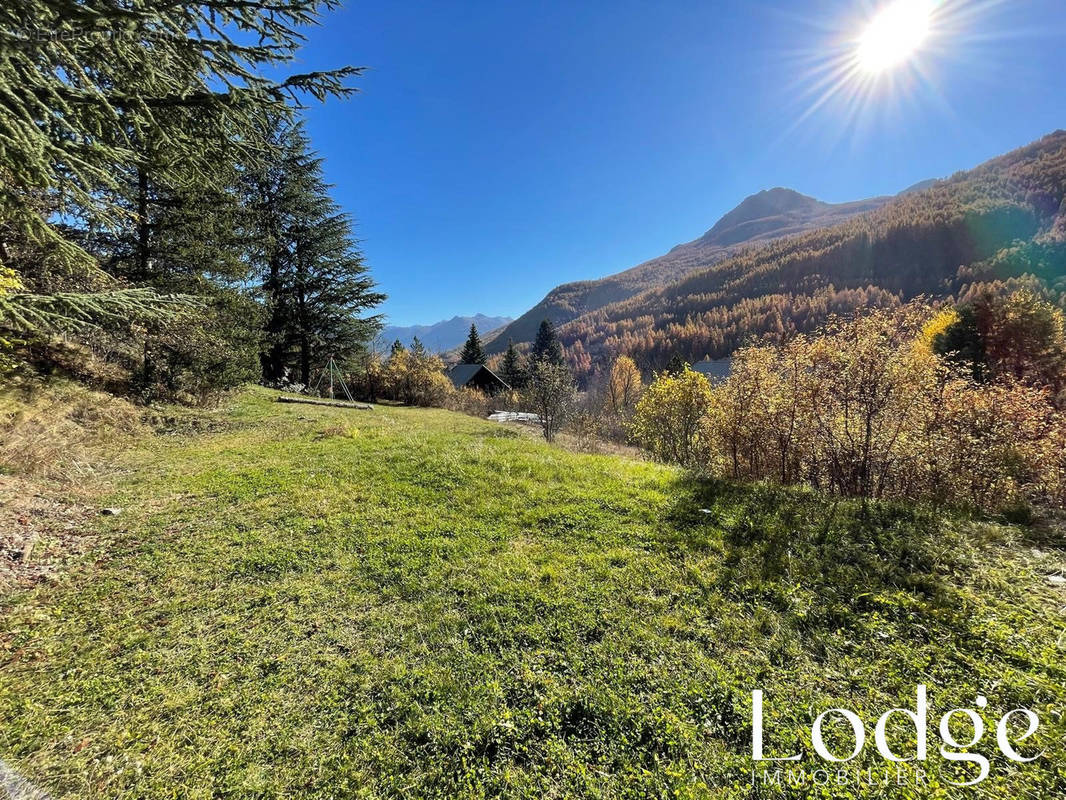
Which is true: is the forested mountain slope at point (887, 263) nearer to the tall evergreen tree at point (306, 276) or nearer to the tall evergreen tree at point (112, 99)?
the tall evergreen tree at point (306, 276)

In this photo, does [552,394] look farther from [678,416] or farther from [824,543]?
[824,543]

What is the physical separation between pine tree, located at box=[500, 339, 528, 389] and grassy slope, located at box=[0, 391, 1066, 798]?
3420cm

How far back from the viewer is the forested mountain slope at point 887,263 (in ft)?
227

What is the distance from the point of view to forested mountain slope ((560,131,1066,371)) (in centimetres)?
6919

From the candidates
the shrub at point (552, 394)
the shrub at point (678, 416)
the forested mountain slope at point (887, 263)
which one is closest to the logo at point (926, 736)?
the shrub at point (678, 416)

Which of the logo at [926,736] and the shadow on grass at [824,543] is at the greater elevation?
the shadow on grass at [824,543]

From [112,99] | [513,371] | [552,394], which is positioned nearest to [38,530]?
[112,99]

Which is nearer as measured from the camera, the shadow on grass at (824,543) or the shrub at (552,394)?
the shadow on grass at (824,543)

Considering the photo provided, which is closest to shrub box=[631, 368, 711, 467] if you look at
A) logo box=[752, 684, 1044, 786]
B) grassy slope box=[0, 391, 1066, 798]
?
grassy slope box=[0, 391, 1066, 798]

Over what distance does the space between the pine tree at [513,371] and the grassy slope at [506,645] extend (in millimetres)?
34198

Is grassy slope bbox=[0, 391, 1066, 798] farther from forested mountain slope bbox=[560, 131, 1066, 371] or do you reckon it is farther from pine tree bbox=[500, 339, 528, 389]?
forested mountain slope bbox=[560, 131, 1066, 371]

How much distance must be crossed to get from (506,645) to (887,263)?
11780cm

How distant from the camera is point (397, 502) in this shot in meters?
5.82

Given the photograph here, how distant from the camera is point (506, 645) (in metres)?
3.14
